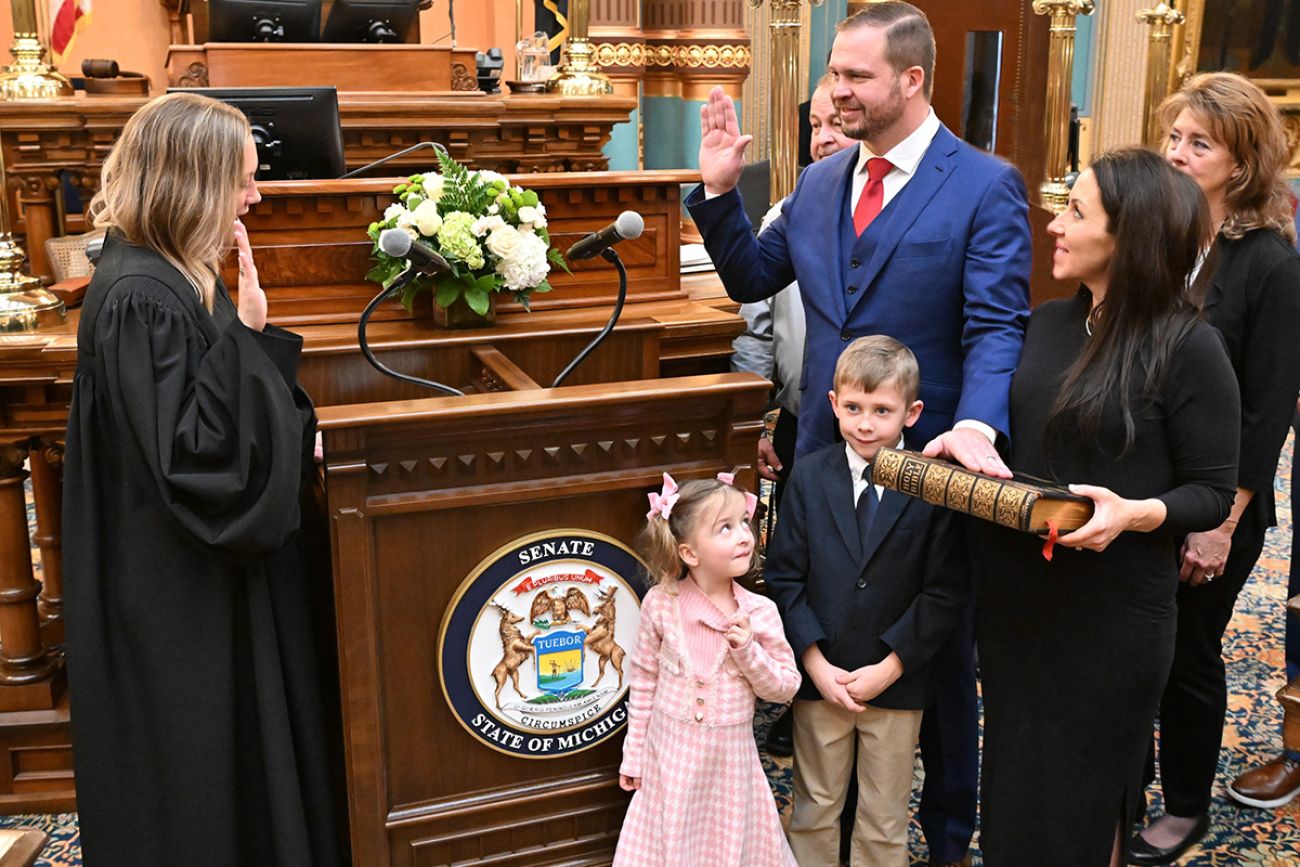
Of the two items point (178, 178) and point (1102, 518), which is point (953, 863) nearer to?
point (1102, 518)

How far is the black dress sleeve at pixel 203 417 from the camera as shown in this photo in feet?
7.07

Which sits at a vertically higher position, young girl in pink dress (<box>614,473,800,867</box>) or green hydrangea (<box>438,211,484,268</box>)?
green hydrangea (<box>438,211,484,268</box>)

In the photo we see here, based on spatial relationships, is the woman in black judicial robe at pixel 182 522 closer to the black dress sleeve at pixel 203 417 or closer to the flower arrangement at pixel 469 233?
the black dress sleeve at pixel 203 417

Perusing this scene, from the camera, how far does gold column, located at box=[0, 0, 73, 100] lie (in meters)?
3.84

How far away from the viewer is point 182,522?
85.7 inches

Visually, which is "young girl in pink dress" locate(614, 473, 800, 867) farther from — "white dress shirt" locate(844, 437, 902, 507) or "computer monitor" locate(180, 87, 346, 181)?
"computer monitor" locate(180, 87, 346, 181)

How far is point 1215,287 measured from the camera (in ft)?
8.87

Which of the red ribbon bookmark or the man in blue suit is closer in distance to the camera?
the red ribbon bookmark

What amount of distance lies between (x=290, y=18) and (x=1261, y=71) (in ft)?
20.0

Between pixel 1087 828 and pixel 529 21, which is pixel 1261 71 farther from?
pixel 1087 828

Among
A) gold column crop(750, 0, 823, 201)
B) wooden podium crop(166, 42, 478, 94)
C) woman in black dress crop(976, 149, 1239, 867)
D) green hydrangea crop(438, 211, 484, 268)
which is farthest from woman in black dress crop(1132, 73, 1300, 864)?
wooden podium crop(166, 42, 478, 94)

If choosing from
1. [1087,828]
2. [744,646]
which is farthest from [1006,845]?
[744,646]

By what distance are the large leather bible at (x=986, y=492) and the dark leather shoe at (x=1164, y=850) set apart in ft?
4.10

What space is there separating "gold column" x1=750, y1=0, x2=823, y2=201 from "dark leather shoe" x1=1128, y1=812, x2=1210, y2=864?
257cm
